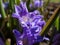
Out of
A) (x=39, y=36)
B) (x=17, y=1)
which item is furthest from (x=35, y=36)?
(x=17, y=1)

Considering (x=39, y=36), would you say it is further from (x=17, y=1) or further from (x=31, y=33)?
(x=17, y=1)

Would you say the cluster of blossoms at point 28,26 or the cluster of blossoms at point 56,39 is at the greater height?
the cluster of blossoms at point 28,26

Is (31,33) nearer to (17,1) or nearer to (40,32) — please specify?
(40,32)

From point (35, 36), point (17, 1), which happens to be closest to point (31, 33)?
point (35, 36)

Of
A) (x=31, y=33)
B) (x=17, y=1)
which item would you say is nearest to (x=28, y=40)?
(x=31, y=33)

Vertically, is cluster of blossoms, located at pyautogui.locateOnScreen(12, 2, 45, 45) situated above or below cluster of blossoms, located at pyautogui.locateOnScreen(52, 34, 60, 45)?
above

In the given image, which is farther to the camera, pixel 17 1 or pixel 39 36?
pixel 17 1

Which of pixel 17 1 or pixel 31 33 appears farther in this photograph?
pixel 17 1
